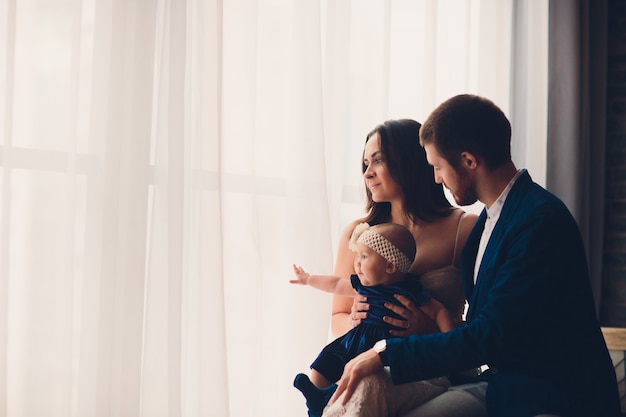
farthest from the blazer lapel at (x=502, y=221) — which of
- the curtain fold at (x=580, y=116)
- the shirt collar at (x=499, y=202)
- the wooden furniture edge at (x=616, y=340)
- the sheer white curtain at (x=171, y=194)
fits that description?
the curtain fold at (x=580, y=116)

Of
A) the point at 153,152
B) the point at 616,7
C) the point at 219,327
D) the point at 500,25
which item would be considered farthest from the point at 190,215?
the point at 616,7

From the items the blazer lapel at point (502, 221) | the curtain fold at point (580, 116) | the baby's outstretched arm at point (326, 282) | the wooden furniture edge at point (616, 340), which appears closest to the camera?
the blazer lapel at point (502, 221)

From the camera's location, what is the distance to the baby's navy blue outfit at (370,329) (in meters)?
1.87

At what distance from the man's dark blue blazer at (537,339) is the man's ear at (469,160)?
183 mm

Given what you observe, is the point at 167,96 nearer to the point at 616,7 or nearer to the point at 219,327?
the point at 219,327

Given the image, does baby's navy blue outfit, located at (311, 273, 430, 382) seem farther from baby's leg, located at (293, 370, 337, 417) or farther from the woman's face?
the woman's face

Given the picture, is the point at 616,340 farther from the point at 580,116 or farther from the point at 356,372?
the point at 580,116

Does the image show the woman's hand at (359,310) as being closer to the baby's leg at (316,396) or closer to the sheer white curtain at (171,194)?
the baby's leg at (316,396)

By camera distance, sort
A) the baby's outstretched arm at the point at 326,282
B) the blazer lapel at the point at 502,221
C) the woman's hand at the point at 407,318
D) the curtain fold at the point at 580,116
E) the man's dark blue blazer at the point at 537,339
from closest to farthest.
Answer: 1. the man's dark blue blazer at the point at 537,339
2. the blazer lapel at the point at 502,221
3. the woman's hand at the point at 407,318
4. the baby's outstretched arm at the point at 326,282
5. the curtain fold at the point at 580,116

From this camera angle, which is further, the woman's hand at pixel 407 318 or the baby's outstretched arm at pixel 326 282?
the baby's outstretched arm at pixel 326 282

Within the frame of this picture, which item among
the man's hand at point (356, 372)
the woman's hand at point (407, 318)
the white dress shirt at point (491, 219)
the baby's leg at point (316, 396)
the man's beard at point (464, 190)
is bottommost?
the baby's leg at point (316, 396)

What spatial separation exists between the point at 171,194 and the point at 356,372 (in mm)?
821

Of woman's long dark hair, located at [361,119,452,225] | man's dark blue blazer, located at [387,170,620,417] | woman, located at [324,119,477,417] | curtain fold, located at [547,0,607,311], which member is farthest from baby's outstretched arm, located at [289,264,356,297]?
curtain fold, located at [547,0,607,311]

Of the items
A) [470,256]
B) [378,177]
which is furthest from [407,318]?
[378,177]
